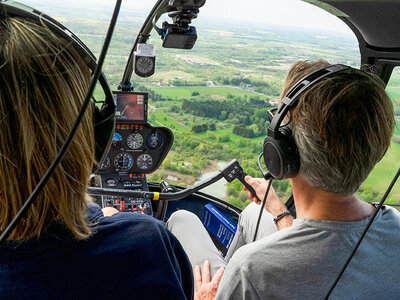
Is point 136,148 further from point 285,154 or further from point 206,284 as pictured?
point 285,154

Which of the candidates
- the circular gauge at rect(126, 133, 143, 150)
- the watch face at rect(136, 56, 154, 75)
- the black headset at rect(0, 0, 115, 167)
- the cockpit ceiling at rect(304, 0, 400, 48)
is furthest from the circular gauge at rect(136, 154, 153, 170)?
the black headset at rect(0, 0, 115, 167)

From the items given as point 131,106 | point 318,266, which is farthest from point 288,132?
point 131,106

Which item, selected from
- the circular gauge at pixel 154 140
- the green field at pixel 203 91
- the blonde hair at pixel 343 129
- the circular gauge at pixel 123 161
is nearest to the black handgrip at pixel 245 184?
the green field at pixel 203 91

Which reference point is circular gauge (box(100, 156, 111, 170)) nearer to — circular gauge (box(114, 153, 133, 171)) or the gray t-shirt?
circular gauge (box(114, 153, 133, 171))

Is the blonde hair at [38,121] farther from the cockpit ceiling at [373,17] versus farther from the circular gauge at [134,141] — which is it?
the circular gauge at [134,141]

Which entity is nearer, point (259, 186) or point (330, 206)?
point (330, 206)

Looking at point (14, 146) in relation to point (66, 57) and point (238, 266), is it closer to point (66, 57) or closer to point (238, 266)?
point (66, 57)

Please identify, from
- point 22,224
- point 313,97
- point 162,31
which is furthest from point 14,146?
point 162,31
